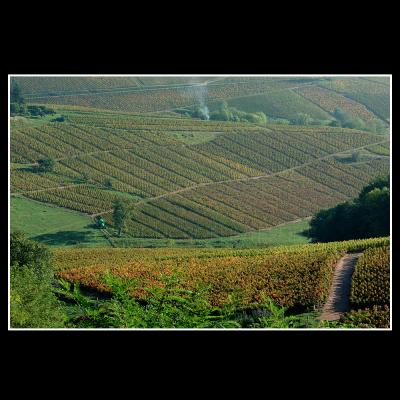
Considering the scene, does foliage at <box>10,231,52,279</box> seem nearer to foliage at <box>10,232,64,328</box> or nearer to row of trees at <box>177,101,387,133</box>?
foliage at <box>10,232,64,328</box>

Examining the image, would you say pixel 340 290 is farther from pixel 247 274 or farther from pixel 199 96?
pixel 199 96

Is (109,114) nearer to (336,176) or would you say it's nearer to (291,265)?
(336,176)

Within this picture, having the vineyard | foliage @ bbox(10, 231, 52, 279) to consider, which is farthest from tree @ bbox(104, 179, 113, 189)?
foliage @ bbox(10, 231, 52, 279)

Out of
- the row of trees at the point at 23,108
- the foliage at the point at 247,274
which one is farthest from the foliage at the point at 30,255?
the row of trees at the point at 23,108

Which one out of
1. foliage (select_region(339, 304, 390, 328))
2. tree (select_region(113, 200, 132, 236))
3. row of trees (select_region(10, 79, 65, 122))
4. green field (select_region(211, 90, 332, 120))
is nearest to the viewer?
foliage (select_region(339, 304, 390, 328))

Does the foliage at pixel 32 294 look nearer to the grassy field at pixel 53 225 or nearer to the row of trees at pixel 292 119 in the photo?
the grassy field at pixel 53 225

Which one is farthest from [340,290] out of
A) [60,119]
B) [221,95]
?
[60,119]
